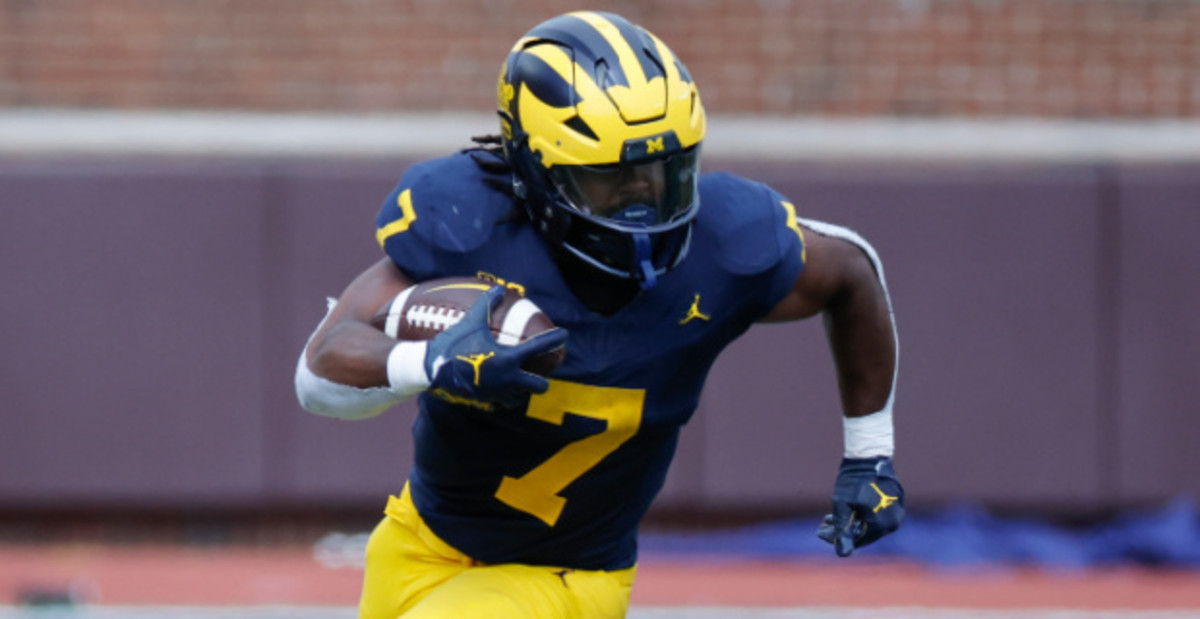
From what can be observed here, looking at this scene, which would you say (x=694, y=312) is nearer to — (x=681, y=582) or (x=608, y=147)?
(x=608, y=147)

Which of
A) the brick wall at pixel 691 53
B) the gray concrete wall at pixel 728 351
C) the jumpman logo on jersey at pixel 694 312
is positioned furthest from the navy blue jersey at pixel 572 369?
the brick wall at pixel 691 53

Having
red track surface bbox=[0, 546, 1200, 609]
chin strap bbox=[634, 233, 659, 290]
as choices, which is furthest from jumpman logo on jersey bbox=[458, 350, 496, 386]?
Result: red track surface bbox=[0, 546, 1200, 609]

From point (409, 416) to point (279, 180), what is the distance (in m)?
1.19

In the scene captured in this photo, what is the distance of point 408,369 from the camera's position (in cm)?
297

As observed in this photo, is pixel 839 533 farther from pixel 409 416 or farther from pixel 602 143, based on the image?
pixel 409 416

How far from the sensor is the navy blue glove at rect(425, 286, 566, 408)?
290 centimetres

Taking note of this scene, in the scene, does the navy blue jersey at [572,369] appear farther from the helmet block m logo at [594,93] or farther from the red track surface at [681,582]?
the red track surface at [681,582]

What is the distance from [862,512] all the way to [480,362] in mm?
1133

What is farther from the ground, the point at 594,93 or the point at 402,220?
the point at 594,93

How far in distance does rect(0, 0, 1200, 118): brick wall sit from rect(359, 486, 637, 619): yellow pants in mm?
4604

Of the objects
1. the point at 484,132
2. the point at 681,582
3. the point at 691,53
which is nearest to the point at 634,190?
the point at 681,582

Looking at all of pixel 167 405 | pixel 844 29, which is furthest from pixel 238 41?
pixel 844 29

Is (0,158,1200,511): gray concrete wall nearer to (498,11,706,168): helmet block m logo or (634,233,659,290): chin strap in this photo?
(498,11,706,168): helmet block m logo

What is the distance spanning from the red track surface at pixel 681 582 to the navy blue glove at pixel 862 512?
11.0ft
